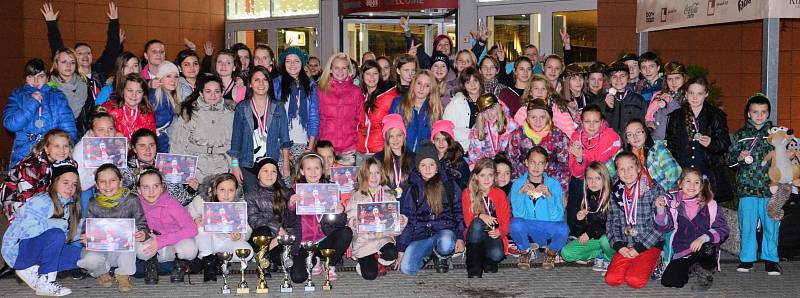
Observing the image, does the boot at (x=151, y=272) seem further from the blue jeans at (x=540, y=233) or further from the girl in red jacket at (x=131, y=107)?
the blue jeans at (x=540, y=233)

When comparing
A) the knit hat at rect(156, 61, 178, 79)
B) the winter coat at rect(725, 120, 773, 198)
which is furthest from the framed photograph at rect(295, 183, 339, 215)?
the winter coat at rect(725, 120, 773, 198)

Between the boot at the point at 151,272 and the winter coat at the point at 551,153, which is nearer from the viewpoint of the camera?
the boot at the point at 151,272

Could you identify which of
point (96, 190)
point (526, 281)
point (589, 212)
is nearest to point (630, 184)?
point (589, 212)

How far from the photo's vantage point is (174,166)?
24.9 feet

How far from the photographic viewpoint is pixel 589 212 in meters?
7.49

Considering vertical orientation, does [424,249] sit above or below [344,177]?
below

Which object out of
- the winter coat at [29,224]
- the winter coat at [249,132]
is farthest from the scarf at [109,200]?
the winter coat at [249,132]

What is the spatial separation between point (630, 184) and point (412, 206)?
1833mm

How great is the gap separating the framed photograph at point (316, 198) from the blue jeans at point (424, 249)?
29.1 inches

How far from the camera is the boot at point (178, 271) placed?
22.9ft

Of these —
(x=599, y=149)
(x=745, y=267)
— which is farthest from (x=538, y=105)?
(x=745, y=267)

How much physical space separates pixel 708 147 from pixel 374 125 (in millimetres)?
3085

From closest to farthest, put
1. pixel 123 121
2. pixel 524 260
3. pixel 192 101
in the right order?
pixel 524 260
pixel 123 121
pixel 192 101

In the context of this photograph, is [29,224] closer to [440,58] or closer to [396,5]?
[440,58]
